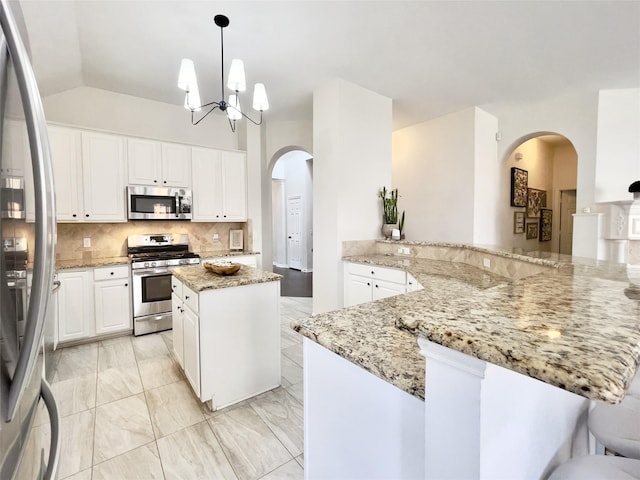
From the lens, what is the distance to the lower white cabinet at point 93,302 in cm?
301

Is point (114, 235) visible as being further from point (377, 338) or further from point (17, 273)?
point (377, 338)

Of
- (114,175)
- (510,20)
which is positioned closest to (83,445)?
(114,175)

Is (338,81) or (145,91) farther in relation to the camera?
(145,91)

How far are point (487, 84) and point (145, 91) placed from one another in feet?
13.7

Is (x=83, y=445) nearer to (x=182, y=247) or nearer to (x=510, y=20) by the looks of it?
(x=182, y=247)

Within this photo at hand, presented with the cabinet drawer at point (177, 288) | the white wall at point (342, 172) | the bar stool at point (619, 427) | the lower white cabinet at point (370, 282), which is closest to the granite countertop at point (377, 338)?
the bar stool at point (619, 427)

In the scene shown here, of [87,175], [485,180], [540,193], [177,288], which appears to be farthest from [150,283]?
[540,193]

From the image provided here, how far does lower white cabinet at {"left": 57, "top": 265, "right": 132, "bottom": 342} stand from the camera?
3006mm

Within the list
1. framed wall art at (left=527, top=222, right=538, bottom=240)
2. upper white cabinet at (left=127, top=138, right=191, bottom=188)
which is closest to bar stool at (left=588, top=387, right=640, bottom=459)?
upper white cabinet at (left=127, top=138, right=191, bottom=188)

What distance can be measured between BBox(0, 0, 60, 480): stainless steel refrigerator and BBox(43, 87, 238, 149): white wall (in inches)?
145

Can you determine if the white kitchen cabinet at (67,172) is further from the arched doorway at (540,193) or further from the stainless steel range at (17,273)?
the arched doorway at (540,193)

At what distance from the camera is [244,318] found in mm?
2170

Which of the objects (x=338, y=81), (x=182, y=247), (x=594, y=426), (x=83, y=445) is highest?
(x=338, y=81)

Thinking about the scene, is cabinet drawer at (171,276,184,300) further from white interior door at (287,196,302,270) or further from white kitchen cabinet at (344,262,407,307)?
white interior door at (287,196,302,270)
